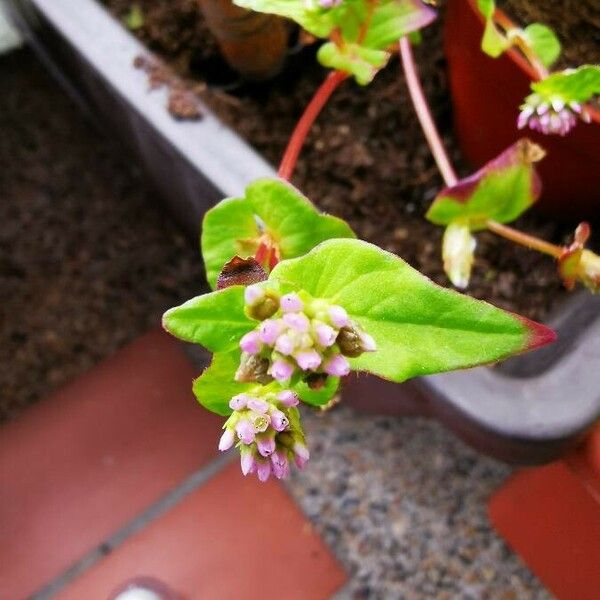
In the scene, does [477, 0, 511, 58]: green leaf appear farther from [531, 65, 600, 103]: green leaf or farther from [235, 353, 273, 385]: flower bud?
[235, 353, 273, 385]: flower bud

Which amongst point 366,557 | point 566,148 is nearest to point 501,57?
point 566,148

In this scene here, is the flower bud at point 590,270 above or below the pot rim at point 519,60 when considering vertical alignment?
below

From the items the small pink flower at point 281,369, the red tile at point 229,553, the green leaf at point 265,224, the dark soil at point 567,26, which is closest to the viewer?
the small pink flower at point 281,369

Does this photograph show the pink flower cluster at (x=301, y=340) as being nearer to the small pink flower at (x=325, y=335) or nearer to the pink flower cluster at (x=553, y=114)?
the small pink flower at (x=325, y=335)

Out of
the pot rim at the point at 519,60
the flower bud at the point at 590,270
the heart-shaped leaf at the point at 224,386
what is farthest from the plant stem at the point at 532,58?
the heart-shaped leaf at the point at 224,386

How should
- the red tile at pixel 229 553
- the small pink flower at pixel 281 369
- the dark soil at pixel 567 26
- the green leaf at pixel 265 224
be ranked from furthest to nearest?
1. the red tile at pixel 229 553
2. the dark soil at pixel 567 26
3. the green leaf at pixel 265 224
4. the small pink flower at pixel 281 369

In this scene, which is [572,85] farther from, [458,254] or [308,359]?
[308,359]

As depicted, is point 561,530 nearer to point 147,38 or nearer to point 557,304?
point 557,304
